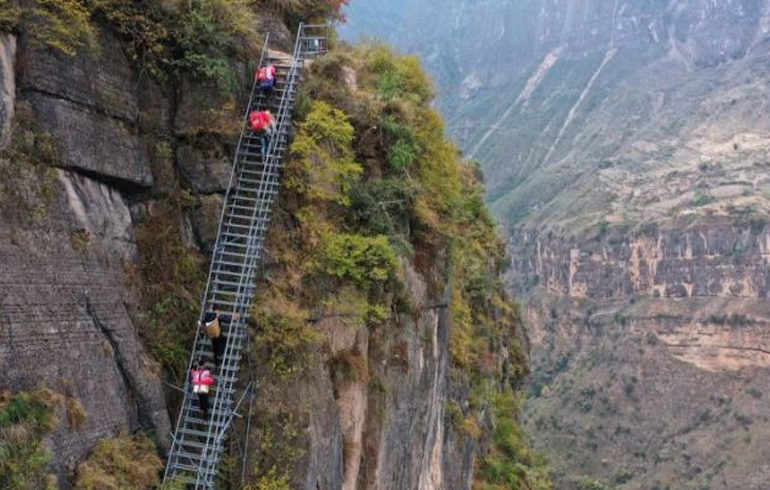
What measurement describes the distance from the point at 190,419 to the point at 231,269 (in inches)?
91.9

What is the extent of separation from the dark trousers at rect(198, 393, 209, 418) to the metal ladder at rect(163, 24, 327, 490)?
0.08 meters

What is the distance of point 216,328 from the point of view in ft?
32.9

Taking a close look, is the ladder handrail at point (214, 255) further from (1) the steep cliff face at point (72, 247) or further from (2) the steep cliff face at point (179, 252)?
(1) the steep cliff face at point (72, 247)

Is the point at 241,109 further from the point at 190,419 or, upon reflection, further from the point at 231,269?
the point at 190,419

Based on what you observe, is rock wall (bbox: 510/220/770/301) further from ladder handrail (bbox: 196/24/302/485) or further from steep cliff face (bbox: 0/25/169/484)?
steep cliff face (bbox: 0/25/169/484)

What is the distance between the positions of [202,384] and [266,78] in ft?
16.8

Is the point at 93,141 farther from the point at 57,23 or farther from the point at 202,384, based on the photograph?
the point at 202,384

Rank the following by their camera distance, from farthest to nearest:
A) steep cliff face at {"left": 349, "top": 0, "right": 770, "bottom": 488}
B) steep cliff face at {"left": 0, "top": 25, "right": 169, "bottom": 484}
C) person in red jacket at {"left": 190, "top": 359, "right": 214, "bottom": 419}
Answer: steep cliff face at {"left": 349, "top": 0, "right": 770, "bottom": 488}, person in red jacket at {"left": 190, "top": 359, "right": 214, "bottom": 419}, steep cliff face at {"left": 0, "top": 25, "right": 169, "bottom": 484}

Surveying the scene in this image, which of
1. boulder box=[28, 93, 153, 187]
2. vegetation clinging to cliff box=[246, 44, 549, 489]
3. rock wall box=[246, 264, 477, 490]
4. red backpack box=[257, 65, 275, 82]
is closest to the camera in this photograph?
boulder box=[28, 93, 153, 187]

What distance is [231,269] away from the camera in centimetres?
1122

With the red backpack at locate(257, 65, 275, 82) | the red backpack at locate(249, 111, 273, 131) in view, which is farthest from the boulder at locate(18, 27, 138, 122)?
the red backpack at locate(257, 65, 275, 82)

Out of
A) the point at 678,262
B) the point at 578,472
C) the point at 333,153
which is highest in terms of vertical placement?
the point at 678,262

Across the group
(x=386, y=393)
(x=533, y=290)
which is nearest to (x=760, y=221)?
(x=533, y=290)

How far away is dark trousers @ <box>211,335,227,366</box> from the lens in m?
10.2
